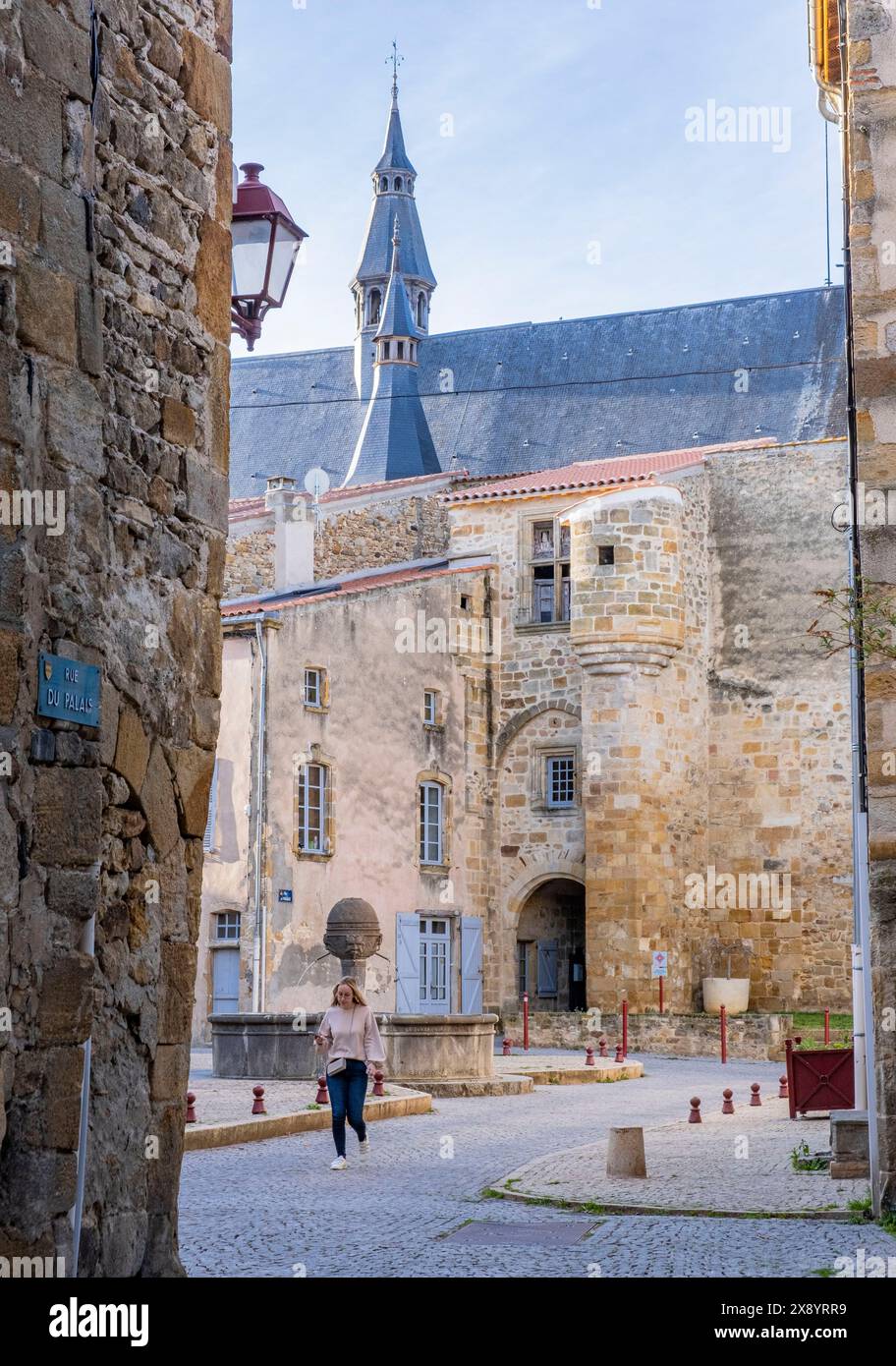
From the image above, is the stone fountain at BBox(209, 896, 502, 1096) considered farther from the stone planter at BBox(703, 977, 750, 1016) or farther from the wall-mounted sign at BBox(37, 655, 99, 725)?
the wall-mounted sign at BBox(37, 655, 99, 725)

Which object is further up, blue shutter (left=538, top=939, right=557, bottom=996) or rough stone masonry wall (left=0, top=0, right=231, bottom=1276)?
rough stone masonry wall (left=0, top=0, right=231, bottom=1276)

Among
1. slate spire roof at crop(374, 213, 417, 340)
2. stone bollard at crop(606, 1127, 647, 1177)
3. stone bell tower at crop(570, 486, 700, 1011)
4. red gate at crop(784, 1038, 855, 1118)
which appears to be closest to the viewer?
stone bollard at crop(606, 1127, 647, 1177)

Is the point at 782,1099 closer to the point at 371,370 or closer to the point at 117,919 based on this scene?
the point at 117,919

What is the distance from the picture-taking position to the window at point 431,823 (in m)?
29.5

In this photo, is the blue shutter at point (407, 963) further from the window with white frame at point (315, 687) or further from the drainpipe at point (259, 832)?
the window with white frame at point (315, 687)

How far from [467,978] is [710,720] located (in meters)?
5.82

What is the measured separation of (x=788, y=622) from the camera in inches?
1220

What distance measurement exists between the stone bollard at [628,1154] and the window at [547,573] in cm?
2051

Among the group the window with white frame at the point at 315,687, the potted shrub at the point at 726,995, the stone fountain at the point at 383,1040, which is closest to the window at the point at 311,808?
the window with white frame at the point at 315,687

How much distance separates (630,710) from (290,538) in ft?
21.2

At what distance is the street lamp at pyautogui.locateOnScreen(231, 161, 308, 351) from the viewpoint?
8461 mm

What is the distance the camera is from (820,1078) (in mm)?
14289

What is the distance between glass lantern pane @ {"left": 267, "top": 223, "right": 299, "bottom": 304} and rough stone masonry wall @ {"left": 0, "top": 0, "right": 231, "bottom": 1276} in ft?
3.36

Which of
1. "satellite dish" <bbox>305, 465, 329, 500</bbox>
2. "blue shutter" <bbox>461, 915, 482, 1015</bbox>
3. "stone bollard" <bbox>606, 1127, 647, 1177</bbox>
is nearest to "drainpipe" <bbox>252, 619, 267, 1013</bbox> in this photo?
"blue shutter" <bbox>461, 915, 482, 1015</bbox>
